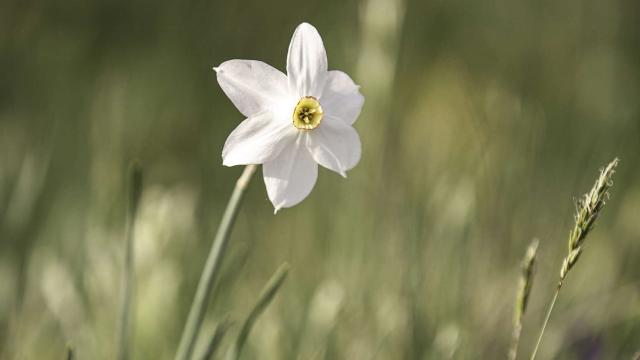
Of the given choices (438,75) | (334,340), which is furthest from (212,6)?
(334,340)

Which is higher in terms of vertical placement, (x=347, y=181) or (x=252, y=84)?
(x=252, y=84)

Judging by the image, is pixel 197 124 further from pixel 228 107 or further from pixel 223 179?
pixel 223 179

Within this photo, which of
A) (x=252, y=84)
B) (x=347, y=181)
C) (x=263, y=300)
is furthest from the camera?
(x=347, y=181)

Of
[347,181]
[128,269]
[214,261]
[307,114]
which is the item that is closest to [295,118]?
[307,114]

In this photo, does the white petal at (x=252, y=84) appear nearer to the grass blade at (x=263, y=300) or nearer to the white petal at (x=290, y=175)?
the white petal at (x=290, y=175)

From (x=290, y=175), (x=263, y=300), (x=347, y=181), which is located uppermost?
(x=290, y=175)

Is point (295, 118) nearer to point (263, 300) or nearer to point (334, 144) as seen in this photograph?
point (334, 144)

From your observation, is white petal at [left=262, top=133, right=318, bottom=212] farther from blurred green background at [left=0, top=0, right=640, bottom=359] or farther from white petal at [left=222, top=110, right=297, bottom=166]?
blurred green background at [left=0, top=0, right=640, bottom=359]
